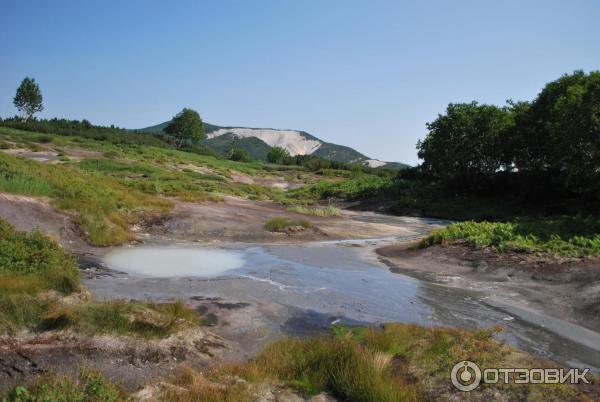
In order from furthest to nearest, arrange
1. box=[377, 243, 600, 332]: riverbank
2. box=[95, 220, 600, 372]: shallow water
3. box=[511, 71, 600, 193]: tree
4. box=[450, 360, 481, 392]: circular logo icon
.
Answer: box=[511, 71, 600, 193]: tree, box=[377, 243, 600, 332]: riverbank, box=[95, 220, 600, 372]: shallow water, box=[450, 360, 481, 392]: circular logo icon

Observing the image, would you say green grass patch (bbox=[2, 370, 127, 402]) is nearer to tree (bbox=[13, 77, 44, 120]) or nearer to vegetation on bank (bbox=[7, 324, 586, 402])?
vegetation on bank (bbox=[7, 324, 586, 402])

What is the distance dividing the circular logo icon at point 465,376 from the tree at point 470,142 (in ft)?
153

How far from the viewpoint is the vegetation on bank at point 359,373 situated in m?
6.83

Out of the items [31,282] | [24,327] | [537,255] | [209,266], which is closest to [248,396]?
[24,327]

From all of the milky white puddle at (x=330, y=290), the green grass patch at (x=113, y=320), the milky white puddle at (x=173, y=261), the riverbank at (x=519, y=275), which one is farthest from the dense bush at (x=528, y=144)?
the green grass patch at (x=113, y=320)

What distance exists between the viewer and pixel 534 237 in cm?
2109

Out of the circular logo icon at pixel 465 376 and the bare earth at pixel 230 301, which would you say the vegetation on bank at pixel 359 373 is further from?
the bare earth at pixel 230 301

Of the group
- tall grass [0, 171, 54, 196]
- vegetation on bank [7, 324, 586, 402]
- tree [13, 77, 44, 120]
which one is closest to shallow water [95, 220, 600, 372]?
vegetation on bank [7, 324, 586, 402]

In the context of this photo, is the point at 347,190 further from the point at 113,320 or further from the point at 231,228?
the point at 113,320

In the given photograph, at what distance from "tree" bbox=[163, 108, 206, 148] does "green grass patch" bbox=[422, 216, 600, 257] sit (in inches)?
4621

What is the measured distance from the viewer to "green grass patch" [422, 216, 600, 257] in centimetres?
1891

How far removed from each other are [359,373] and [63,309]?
18.0 ft

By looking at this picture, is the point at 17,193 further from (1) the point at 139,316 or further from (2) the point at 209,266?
(1) the point at 139,316

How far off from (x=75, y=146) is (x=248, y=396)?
66.6m
